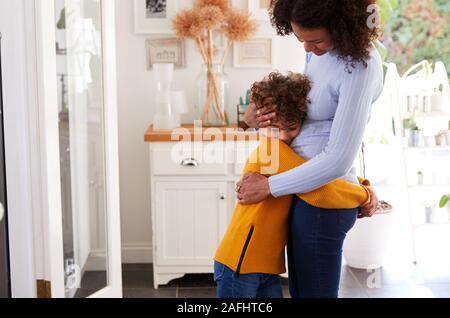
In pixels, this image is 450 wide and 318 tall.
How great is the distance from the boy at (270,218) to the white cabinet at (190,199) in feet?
5.36

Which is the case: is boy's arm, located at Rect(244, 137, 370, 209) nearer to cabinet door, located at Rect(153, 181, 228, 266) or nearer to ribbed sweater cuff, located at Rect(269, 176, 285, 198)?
ribbed sweater cuff, located at Rect(269, 176, 285, 198)

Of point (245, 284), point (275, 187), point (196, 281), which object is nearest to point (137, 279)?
point (196, 281)

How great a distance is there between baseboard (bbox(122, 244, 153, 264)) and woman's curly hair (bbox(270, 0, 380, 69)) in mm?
2476

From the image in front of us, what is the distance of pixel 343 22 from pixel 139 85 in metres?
2.28

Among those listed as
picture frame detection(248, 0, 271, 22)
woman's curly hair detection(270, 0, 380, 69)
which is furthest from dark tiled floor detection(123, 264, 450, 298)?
woman's curly hair detection(270, 0, 380, 69)

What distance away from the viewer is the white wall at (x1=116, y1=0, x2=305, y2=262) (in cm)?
366

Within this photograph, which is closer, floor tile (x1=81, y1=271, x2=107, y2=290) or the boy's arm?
the boy's arm

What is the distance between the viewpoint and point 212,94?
356 cm

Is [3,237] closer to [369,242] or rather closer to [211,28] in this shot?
[211,28]

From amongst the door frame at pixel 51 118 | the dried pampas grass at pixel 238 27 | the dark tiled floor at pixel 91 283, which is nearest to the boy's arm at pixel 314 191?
the door frame at pixel 51 118

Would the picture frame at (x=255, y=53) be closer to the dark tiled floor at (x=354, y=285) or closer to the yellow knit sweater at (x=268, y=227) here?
the dark tiled floor at (x=354, y=285)

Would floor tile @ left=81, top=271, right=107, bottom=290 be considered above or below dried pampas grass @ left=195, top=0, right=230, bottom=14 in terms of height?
below
